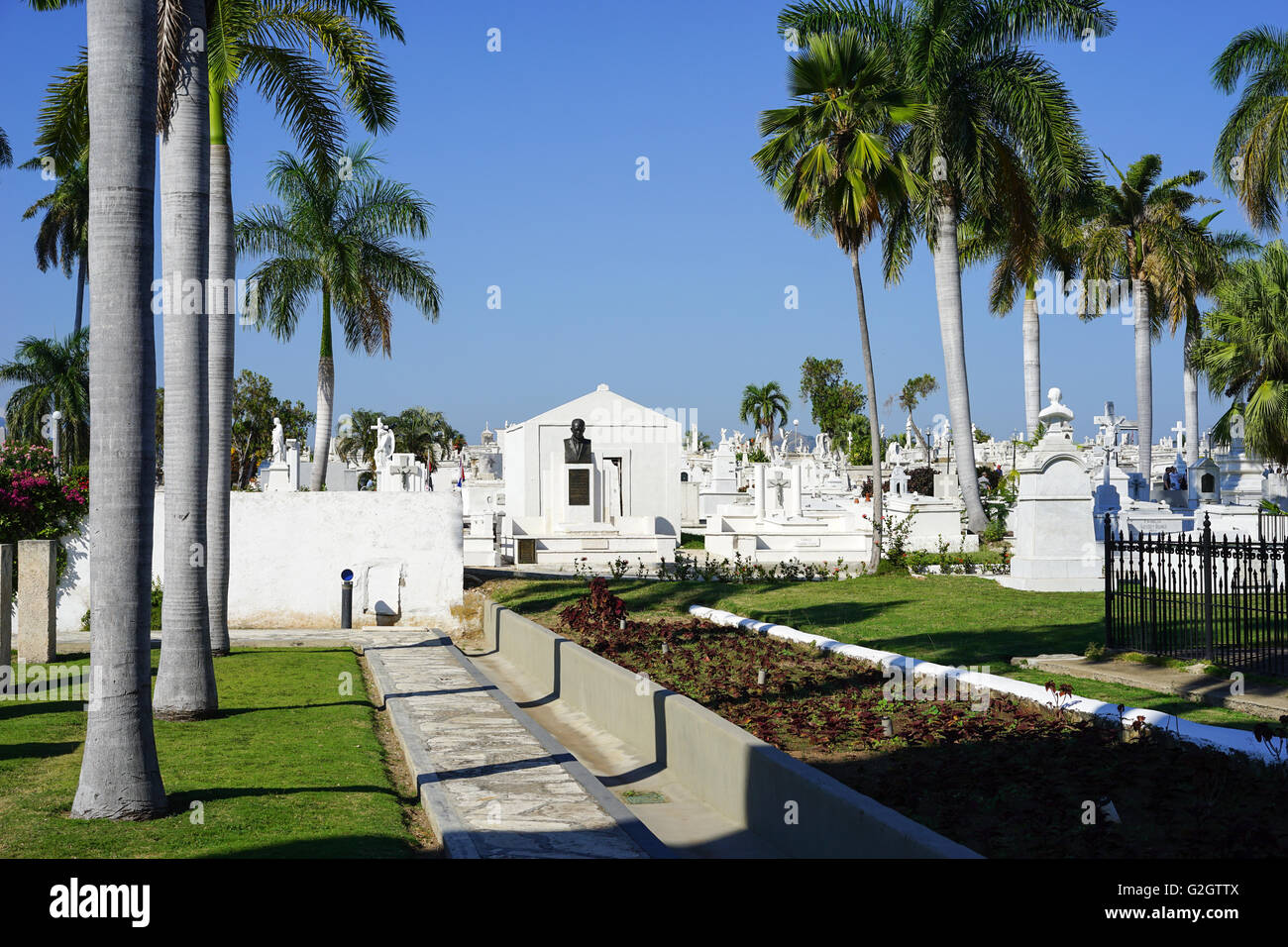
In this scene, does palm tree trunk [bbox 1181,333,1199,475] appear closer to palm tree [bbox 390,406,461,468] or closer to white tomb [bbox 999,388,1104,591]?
white tomb [bbox 999,388,1104,591]

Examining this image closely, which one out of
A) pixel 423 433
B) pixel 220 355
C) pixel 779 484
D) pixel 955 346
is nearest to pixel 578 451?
pixel 779 484

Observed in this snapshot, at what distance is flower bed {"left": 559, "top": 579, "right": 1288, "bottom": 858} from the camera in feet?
17.6

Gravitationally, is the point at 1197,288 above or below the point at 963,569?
above

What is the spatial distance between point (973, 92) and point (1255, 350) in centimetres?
1024

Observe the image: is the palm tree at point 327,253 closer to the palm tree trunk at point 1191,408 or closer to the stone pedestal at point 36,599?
the stone pedestal at point 36,599

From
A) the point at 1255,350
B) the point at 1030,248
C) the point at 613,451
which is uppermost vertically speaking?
the point at 1030,248

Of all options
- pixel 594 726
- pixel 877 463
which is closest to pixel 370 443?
pixel 877 463

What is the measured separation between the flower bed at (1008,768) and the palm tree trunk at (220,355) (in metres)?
5.53

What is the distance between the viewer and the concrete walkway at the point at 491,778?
20.8 feet

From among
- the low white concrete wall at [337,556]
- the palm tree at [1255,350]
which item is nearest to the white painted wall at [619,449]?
the palm tree at [1255,350]

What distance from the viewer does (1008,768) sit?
685 centimetres

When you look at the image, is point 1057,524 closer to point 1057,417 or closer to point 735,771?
point 1057,417

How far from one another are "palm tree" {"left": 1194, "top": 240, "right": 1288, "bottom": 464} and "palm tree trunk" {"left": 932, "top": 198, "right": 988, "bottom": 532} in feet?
22.1
